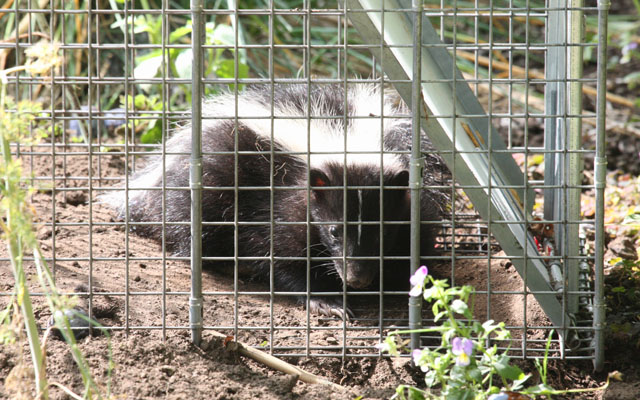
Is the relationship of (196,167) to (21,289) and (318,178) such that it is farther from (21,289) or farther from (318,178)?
(318,178)

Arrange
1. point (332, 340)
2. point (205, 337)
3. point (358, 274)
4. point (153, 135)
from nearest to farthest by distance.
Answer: point (205, 337) < point (332, 340) < point (358, 274) < point (153, 135)

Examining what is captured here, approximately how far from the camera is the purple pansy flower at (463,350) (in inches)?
94.0

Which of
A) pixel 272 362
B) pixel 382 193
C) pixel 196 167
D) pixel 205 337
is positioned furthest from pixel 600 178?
pixel 205 337

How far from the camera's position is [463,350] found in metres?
2.40

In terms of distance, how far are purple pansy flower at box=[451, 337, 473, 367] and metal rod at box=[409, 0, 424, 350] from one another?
64 cm

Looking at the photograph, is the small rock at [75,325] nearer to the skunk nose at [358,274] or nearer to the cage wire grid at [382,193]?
the cage wire grid at [382,193]

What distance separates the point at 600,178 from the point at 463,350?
1.05 metres

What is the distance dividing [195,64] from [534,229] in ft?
7.31

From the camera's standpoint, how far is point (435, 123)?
3.05 metres

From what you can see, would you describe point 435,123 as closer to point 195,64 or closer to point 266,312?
point 195,64

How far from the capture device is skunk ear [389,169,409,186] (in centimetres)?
397

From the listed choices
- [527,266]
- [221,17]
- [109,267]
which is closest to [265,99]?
[109,267]

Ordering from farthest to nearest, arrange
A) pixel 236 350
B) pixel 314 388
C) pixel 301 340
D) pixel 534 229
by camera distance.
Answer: pixel 534 229, pixel 301 340, pixel 236 350, pixel 314 388

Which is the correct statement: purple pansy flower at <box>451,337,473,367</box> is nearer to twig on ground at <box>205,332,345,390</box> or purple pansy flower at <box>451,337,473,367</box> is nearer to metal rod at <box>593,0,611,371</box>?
twig on ground at <box>205,332,345,390</box>
